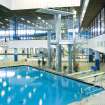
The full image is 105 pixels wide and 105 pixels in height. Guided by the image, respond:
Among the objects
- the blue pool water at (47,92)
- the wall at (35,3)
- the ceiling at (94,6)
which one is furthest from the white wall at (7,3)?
the ceiling at (94,6)

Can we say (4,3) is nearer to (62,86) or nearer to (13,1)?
(13,1)

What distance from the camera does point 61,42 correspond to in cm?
2025

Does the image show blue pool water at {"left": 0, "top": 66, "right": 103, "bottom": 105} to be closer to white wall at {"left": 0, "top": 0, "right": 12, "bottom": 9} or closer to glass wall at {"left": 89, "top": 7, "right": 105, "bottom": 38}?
glass wall at {"left": 89, "top": 7, "right": 105, "bottom": 38}

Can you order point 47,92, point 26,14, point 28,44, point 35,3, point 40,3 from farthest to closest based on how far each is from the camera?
point 26,14, point 28,44, point 35,3, point 40,3, point 47,92

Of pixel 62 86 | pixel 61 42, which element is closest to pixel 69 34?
pixel 61 42

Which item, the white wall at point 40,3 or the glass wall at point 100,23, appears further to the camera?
the white wall at point 40,3

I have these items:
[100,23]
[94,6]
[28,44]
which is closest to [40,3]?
[28,44]

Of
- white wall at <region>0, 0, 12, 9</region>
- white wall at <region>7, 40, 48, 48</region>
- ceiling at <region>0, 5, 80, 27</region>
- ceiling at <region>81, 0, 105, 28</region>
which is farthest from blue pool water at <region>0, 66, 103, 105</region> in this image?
ceiling at <region>0, 5, 80, 27</region>

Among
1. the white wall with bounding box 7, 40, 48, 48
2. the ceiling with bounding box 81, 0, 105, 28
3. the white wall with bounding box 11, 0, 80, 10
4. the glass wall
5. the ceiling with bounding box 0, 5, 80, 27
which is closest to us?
the ceiling with bounding box 81, 0, 105, 28

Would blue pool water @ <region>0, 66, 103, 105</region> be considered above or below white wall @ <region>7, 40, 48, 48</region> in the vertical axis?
below

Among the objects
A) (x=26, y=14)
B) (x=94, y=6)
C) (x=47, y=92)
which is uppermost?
(x=26, y=14)

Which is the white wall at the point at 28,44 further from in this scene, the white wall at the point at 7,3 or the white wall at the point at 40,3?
the white wall at the point at 7,3

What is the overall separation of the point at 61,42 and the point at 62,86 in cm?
618

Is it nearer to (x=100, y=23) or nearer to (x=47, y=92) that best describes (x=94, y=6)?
(x=100, y=23)
